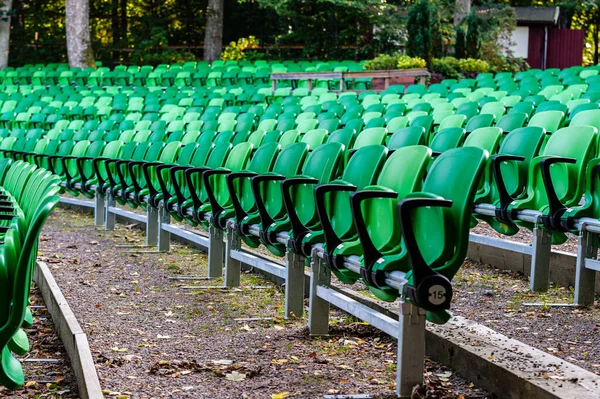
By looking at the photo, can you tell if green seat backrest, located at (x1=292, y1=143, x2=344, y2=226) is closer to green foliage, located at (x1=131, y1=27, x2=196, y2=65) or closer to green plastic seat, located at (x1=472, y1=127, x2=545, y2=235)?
green plastic seat, located at (x1=472, y1=127, x2=545, y2=235)

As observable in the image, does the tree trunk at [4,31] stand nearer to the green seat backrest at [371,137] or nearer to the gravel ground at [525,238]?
the green seat backrest at [371,137]

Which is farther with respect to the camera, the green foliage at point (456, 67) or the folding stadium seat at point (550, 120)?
the green foliage at point (456, 67)

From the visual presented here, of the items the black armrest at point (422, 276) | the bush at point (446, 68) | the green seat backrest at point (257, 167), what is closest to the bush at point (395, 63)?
the bush at point (446, 68)

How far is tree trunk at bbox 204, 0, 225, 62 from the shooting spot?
2942cm

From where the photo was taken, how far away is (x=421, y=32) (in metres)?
22.4

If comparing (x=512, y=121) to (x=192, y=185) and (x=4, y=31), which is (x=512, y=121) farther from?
(x=4, y=31)

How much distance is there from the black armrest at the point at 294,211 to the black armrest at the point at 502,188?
3.60ft

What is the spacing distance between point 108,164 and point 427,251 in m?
5.98

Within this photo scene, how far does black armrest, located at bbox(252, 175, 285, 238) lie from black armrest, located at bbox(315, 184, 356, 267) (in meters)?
0.99

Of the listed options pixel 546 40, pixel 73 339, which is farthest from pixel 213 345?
pixel 546 40

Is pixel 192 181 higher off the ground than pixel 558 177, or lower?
lower

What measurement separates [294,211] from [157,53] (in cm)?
2686

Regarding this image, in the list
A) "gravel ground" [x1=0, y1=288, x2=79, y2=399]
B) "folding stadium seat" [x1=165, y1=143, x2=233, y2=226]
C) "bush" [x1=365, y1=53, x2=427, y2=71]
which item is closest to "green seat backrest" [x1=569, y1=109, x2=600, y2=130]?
"folding stadium seat" [x1=165, y1=143, x2=233, y2=226]

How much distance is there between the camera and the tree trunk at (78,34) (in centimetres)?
2611
